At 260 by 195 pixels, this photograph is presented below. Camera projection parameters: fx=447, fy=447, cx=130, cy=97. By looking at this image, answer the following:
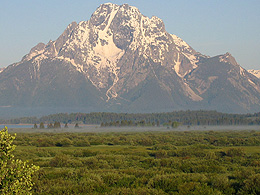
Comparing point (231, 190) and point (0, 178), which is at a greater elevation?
point (0, 178)

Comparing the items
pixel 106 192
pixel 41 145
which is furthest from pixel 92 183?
pixel 41 145

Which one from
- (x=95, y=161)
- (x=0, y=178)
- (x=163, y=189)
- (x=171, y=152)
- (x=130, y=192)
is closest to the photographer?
(x=0, y=178)

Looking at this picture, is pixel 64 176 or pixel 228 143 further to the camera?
pixel 228 143

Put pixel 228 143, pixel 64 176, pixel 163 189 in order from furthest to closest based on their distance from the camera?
pixel 228 143 → pixel 64 176 → pixel 163 189

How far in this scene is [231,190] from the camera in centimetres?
3588

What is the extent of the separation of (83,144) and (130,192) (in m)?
54.6

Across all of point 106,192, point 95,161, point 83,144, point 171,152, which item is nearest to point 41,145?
point 83,144

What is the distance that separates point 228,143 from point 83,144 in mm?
30564

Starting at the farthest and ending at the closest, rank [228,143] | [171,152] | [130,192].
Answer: [228,143] → [171,152] → [130,192]

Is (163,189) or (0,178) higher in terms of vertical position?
(0,178)

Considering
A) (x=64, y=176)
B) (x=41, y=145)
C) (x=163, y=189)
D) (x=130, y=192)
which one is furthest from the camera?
(x=41, y=145)

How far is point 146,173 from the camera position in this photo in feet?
142

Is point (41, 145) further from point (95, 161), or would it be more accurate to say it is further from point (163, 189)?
point (163, 189)

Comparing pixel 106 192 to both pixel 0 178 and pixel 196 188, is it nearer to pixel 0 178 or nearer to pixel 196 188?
pixel 196 188
